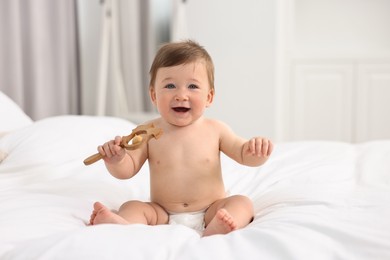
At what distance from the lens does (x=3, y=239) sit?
887 mm

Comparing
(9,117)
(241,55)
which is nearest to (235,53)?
(241,55)

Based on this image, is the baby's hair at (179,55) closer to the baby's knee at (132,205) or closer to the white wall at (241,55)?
the baby's knee at (132,205)

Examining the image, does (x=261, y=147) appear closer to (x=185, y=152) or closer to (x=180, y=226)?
(x=185, y=152)

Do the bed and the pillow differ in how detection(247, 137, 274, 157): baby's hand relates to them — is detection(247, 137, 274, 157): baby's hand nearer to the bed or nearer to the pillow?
the bed

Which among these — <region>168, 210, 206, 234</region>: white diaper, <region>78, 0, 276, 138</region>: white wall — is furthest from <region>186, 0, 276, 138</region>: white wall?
<region>168, 210, 206, 234</region>: white diaper

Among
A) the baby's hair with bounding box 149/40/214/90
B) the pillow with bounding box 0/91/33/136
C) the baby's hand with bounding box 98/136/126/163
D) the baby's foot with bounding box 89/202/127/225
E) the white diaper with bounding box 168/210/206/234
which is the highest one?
the baby's hair with bounding box 149/40/214/90

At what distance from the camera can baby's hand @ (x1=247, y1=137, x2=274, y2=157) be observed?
3.80 ft

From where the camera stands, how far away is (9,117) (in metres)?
1.82

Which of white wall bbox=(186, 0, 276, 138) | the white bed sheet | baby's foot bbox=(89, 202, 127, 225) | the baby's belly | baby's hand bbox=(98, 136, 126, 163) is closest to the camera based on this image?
the white bed sheet

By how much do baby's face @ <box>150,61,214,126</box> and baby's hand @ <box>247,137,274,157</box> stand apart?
146 millimetres

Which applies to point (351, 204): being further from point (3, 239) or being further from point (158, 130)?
point (3, 239)

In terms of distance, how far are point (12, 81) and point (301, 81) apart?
180 centimetres

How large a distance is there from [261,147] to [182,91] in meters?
0.21

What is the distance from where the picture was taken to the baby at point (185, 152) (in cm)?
119
